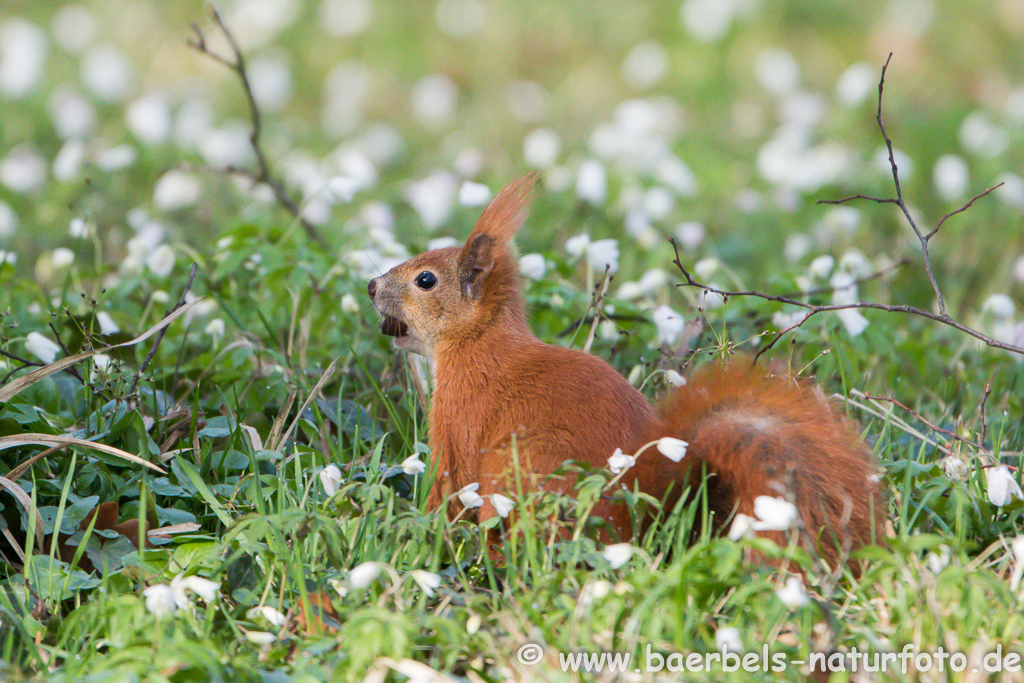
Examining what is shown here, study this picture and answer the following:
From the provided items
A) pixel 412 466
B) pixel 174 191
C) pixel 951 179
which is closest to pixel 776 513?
pixel 412 466

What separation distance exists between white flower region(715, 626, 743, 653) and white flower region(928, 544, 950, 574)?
43 cm

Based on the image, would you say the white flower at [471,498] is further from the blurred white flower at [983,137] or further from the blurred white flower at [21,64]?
the blurred white flower at [21,64]

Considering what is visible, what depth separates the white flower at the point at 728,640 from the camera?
1644mm

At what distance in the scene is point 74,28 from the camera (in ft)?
25.8

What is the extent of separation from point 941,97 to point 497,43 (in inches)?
130

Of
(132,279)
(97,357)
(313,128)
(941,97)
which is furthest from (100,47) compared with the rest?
(941,97)

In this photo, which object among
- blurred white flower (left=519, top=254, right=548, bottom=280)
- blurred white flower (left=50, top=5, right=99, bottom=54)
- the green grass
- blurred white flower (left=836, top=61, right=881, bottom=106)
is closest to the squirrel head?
the green grass

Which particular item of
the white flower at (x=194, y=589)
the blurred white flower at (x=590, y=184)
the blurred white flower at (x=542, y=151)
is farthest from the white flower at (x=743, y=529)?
the blurred white flower at (x=542, y=151)

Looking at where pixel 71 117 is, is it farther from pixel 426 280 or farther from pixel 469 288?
pixel 469 288

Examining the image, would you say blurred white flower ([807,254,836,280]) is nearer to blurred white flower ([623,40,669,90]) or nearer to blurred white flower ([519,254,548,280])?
blurred white flower ([519,254,548,280])

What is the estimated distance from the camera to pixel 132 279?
323 cm

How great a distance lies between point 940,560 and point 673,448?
52 cm

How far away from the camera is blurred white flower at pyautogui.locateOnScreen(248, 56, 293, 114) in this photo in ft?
24.3

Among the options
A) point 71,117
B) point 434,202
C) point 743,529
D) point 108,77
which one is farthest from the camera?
point 108,77
